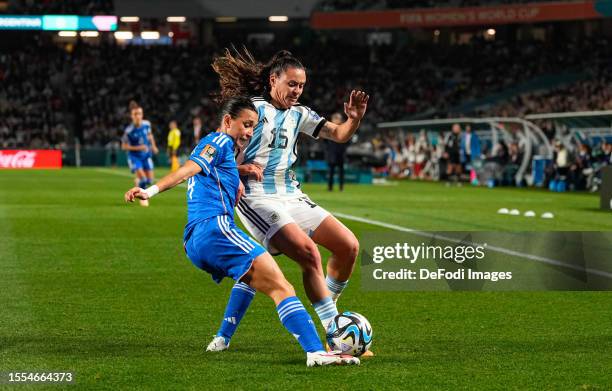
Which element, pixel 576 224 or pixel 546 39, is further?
pixel 546 39

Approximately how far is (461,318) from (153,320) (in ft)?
8.31

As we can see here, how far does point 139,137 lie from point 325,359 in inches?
770

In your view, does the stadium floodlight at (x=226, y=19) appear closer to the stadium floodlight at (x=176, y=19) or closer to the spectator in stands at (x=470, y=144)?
the stadium floodlight at (x=176, y=19)

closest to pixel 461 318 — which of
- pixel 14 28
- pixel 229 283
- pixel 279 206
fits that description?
pixel 279 206

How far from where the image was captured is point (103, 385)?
6.35 m

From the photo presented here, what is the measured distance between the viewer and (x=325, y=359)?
688 centimetres

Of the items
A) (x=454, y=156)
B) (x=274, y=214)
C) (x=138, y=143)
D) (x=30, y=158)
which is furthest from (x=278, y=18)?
(x=274, y=214)

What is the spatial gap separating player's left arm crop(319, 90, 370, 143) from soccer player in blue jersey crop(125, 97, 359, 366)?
3.29 feet

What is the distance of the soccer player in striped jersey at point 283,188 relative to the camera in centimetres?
756

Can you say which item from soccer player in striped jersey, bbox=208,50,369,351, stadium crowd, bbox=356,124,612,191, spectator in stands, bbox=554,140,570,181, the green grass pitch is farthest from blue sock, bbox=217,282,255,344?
spectator in stands, bbox=554,140,570,181

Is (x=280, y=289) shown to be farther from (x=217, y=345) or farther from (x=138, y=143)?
(x=138, y=143)

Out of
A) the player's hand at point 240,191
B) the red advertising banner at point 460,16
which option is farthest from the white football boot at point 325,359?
the red advertising banner at point 460,16

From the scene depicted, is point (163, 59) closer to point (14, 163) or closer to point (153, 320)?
point (14, 163)

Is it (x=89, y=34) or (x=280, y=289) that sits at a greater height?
(x=89, y=34)
